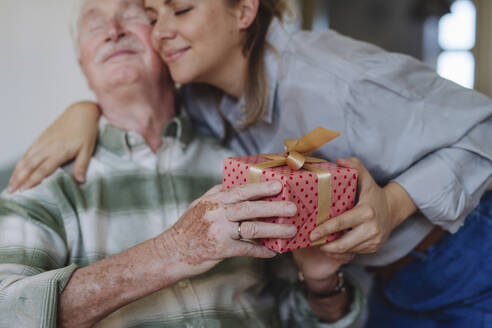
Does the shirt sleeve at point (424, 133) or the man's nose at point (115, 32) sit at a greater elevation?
the man's nose at point (115, 32)

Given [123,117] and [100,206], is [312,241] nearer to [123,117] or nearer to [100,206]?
[100,206]

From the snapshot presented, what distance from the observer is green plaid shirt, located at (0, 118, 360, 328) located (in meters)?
0.84

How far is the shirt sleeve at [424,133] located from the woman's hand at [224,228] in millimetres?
413

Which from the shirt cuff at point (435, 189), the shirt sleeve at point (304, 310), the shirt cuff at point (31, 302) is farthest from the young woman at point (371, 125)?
the shirt cuff at point (31, 302)

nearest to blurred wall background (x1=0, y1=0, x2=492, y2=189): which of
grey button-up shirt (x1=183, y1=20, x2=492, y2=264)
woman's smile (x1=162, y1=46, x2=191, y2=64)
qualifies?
woman's smile (x1=162, y1=46, x2=191, y2=64)

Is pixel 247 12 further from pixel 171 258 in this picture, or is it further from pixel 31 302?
pixel 31 302

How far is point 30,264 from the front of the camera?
866 mm

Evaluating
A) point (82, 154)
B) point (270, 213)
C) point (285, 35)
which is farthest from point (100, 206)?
point (285, 35)

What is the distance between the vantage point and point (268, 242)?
2.65 ft

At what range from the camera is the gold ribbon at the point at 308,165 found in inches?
31.1

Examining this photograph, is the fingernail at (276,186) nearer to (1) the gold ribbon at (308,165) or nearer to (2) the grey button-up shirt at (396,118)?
(1) the gold ribbon at (308,165)

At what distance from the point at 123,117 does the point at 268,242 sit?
58cm

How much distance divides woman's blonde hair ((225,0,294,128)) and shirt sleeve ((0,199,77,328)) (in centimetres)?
58

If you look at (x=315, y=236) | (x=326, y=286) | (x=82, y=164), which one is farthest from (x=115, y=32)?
(x=326, y=286)
